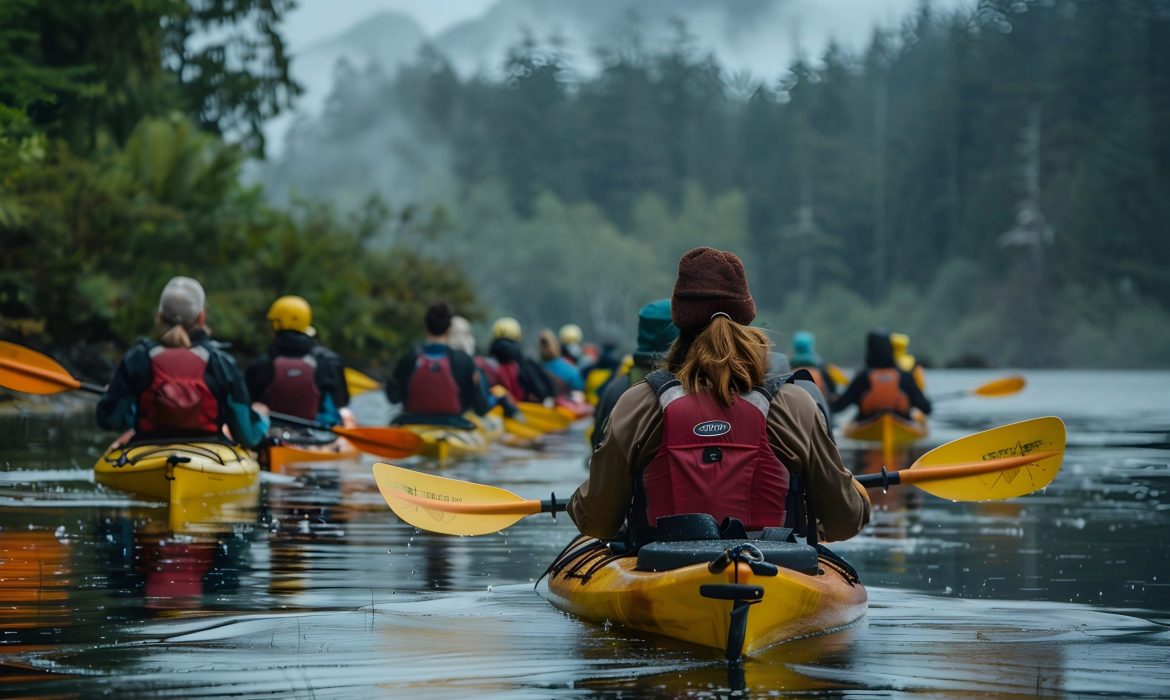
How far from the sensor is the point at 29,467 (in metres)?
15.4

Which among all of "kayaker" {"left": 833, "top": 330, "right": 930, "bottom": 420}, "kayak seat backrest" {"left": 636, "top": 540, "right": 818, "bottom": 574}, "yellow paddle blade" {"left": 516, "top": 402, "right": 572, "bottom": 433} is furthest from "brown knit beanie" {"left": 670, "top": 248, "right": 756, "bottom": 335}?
"yellow paddle blade" {"left": 516, "top": 402, "right": 572, "bottom": 433}

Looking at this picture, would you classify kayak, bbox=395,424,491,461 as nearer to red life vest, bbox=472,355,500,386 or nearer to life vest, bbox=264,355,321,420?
life vest, bbox=264,355,321,420

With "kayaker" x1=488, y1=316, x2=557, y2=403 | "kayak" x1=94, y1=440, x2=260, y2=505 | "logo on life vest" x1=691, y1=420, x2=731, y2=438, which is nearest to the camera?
"logo on life vest" x1=691, y1=420, x2=731, y2=438

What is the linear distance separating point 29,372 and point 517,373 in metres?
13.2

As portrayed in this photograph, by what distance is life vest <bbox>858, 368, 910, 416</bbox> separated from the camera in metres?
22.6

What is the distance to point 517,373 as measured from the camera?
2469 cm

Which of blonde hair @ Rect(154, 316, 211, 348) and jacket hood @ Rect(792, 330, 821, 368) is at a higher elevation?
jacket hood @ Rect(792, 330, 821, 368)

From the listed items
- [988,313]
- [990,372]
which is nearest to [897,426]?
[990,372]

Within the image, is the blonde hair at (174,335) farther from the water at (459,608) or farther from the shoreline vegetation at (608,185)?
the shoreline vegetation at (608,185)

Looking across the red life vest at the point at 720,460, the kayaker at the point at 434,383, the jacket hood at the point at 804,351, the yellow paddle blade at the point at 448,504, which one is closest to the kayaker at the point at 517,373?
the jacket hood at the point at 804,351

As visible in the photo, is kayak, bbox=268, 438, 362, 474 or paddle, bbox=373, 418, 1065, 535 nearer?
paddle, bbox=373, 418, 1065, 535

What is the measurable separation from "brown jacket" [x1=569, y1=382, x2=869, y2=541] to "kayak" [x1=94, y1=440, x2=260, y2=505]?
18.6 feet

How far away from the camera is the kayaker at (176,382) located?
11664mm

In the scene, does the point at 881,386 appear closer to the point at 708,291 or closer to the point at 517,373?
the point at 517,373
